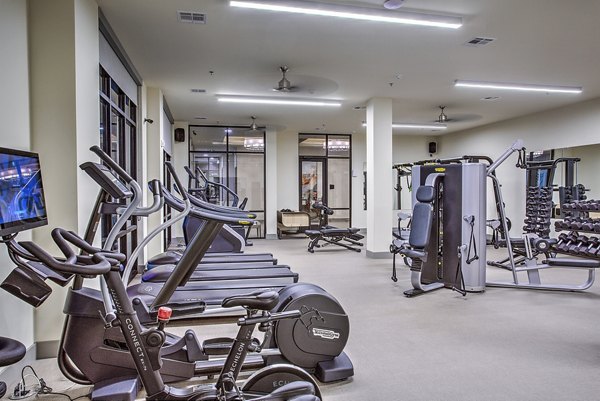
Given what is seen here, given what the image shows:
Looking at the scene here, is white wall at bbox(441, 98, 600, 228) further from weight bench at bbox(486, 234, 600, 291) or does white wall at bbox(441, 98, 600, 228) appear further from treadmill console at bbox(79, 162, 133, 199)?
treadmill console at bbox(79, 162, 133, 199)

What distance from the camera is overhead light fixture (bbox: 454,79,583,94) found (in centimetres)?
672

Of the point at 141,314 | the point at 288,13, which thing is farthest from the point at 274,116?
the point at 141,314

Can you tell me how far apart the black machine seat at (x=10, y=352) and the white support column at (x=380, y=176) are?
6737 mm

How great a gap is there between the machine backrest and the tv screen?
4.14 m

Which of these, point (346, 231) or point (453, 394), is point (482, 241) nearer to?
point (453, 394)

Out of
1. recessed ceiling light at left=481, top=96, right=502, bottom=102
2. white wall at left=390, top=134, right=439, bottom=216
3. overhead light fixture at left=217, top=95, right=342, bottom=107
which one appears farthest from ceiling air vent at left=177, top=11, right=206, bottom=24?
white wall at left=390, top=134, right=439, bottom=216

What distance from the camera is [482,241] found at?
17.1 ft

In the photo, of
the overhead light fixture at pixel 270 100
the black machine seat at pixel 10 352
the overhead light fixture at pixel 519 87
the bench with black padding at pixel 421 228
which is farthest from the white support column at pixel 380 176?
the black machine seat at pixel 10 352

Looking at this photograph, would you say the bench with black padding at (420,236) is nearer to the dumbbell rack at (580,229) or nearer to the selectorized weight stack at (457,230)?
the selectorized weight stack at (457,230)

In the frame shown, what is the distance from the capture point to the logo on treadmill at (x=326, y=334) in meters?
2.75

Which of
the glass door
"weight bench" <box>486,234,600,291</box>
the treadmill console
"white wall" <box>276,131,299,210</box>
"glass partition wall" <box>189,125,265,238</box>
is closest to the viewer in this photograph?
the treadmill console

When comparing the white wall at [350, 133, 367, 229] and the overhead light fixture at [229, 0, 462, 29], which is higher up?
the overhead light fixture at [229, 0, 462, 29]

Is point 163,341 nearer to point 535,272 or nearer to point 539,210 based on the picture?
point 535,272

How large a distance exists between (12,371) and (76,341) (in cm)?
77
